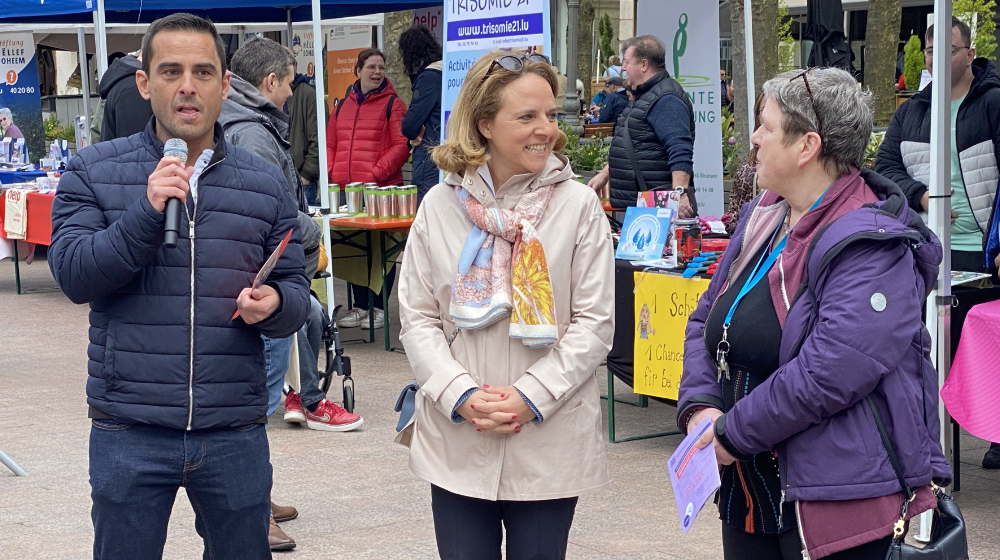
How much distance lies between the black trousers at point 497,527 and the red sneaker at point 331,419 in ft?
12.8

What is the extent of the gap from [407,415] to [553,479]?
1.57ft

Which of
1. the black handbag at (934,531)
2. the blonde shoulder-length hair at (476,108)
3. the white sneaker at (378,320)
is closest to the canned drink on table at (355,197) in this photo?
the white sneaker at (378,320)

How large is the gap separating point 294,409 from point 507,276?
14.2 feet

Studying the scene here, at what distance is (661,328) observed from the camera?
6.16 meters

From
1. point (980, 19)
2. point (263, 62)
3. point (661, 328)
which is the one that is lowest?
point (661, 328)

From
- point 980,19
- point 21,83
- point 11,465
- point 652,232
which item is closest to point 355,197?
point 652,232

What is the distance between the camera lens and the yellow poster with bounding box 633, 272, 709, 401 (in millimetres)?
5977

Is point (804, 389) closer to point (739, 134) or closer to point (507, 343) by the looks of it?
point (507, 343)

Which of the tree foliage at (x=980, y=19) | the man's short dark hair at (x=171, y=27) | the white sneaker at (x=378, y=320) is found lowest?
the white sneaker at (x=378, y=320)

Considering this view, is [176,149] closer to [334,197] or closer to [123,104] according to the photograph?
[123,104]

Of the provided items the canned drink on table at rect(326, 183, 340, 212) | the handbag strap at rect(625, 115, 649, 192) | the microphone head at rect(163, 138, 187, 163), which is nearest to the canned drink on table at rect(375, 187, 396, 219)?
the canned drink on table at rect(326, 183, 340, 212)

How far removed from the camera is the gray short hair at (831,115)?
2.76 m

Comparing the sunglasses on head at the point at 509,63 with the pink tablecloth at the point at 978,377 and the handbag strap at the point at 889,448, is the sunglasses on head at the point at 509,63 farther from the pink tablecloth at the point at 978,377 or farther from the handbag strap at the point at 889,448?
the pink tablecloth at the point at 978,377

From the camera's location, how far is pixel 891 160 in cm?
664
